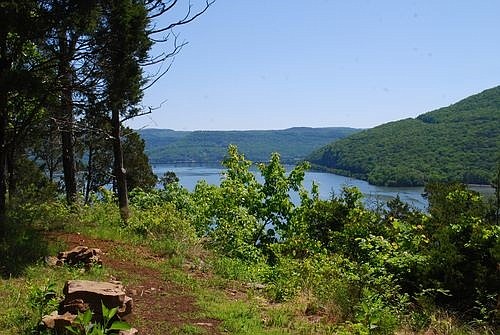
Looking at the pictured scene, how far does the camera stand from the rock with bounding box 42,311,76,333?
15.4 feet

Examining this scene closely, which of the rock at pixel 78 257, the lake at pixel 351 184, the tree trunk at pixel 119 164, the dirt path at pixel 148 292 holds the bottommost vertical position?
the lake at pixel 351 184

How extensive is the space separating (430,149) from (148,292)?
4569 inches

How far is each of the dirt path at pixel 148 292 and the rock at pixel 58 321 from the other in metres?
0.89

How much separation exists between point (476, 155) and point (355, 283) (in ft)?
335

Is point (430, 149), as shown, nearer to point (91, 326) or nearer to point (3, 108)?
point (3, 108)

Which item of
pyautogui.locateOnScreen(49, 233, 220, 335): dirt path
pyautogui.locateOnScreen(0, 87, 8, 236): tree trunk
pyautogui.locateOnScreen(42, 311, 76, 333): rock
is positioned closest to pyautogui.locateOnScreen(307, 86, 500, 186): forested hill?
pyautogui.locateOnScreen(49, 233, 220, 335): dirt path

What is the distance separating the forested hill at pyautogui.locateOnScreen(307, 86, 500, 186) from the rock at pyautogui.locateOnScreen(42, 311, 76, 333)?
8051cm

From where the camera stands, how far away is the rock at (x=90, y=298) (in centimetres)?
496

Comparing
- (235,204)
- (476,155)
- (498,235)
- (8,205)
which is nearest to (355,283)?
(498,235)

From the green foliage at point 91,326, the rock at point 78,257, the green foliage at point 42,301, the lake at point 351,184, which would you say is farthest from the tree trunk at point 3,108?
the lake at point 351,184

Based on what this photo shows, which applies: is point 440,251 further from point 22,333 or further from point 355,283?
point 22,333

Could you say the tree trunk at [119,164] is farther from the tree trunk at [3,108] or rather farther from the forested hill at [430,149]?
the forested hill at [430,149]

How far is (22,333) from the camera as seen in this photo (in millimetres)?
4812

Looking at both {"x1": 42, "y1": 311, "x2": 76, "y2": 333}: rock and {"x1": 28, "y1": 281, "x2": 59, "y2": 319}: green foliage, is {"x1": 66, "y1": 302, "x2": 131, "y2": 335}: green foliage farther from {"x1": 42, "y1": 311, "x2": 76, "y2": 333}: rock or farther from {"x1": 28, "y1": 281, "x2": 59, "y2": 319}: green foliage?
{"x1": 28, "y1": 281, "x2": 59, "y2": 319}: green foliage
